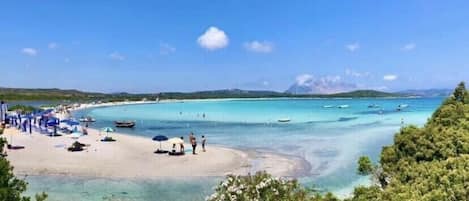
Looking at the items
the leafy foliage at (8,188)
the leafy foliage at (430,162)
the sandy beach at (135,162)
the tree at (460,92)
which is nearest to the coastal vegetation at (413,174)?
the leafy foliage at (430,162)

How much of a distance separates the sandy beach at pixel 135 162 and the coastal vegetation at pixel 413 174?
47.6ft

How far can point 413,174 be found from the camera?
37.1 ft

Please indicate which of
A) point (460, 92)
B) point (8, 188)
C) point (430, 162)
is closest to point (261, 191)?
point (430, 162)

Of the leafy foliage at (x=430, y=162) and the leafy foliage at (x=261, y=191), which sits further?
the leafy foliage at (x=261, y=191)

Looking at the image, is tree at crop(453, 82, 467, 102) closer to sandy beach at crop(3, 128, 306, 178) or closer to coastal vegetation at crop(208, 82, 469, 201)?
coastal vegetation at crop(208, 82, 469, 201)

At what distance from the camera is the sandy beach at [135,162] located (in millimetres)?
29531

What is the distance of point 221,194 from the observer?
528 inches

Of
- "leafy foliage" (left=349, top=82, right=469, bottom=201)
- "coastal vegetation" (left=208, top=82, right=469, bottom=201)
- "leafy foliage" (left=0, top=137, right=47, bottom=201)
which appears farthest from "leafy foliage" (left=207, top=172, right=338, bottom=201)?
"leafy foliage" (left=0, top=137, right=47, bottom=201)

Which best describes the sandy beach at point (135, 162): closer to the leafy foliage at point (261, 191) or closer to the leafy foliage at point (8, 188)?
the leafy foliage at point (261, 191)

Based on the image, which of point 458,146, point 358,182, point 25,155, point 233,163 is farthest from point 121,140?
point 458,146

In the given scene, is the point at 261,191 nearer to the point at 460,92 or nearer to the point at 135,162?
the point at 460,92

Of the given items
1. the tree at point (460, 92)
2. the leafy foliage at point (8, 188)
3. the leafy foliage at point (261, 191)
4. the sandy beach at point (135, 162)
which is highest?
the tree at point (460, 92)

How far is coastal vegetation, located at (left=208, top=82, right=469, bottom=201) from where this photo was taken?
8922 millimetres

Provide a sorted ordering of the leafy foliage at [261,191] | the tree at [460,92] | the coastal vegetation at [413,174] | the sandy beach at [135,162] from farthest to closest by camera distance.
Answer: the sandy beach at [135,162], the tree at [460,92], the leafy foliage at [261,191], the coastal vegetation at [413,174]
